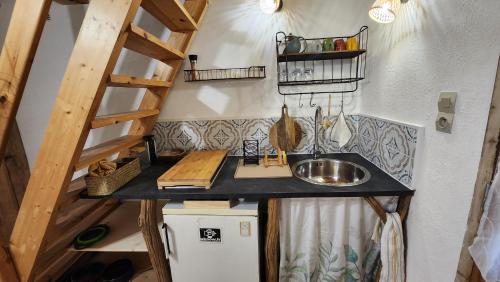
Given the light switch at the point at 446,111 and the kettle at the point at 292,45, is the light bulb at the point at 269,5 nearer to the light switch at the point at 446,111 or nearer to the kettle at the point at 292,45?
the kettle at the point at 292,45

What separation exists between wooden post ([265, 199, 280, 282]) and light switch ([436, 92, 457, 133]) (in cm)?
81

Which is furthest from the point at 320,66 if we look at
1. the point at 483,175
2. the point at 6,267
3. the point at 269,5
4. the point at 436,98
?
the point at 6,267

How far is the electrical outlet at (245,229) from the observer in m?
1.13

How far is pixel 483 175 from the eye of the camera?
2.16 ft

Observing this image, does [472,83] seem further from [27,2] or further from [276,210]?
[27,2]

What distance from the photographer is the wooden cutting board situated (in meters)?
1.17

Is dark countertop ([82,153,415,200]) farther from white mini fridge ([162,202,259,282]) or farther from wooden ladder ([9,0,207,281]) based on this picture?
wooden ladder ([9,0,207,281])

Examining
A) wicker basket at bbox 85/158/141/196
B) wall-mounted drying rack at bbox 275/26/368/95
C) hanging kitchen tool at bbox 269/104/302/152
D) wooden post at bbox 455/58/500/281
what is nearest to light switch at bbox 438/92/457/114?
wooden post at bbox 455/58/500/281

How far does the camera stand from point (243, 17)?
1581 millimetres

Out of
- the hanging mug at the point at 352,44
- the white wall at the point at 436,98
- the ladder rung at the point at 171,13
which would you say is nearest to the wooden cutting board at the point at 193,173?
the ladder rung at the point at 171,13

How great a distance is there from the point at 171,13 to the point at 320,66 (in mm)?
1108

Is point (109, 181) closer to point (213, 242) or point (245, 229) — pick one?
point (213, 242)

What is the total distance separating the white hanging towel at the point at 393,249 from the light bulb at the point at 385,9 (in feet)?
3.34

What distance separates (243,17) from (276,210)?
1432 mm
